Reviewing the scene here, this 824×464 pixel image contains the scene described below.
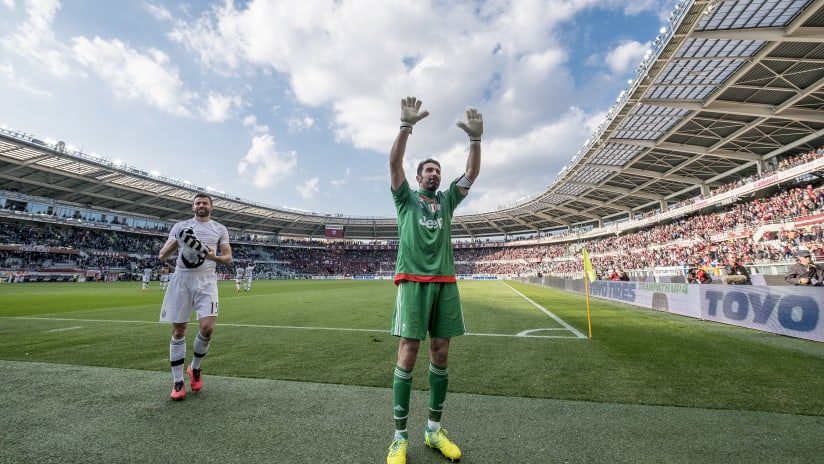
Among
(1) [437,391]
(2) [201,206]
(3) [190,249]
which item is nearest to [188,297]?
(3) [190,249]

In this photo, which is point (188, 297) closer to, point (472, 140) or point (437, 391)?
point (437, 391)

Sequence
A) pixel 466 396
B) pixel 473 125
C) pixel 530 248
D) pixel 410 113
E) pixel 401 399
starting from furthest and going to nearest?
pixel 530 248 → pixel 466 396 → pixel 473 125 → pixel 410 113 → pixel 401 399

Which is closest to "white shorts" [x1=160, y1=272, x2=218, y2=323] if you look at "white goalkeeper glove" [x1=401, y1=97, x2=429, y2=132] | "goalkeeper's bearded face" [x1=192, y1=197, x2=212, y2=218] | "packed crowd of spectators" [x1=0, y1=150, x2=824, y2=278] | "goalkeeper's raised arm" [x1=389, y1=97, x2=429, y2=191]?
"goalkeeper's bearded face" [x1=192, y1=197, x2=212, y2=218]

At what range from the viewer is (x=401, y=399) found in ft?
8.82

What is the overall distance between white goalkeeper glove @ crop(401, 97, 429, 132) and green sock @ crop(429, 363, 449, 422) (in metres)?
1.95

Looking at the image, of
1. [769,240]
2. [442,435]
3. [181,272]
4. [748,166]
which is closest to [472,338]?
[442,435]

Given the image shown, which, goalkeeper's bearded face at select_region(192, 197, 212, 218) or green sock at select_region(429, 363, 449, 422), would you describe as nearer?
green sock at select_region(429, 363, 449, 422)

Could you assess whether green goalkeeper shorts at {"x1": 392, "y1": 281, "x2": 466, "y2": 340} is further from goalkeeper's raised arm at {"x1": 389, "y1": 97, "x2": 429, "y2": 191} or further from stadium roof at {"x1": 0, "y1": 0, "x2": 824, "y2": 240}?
stadium roof at {"x1": 0, "y1": 0, "x2": 824, "y2": 240}

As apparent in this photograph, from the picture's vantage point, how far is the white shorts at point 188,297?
13.4ft

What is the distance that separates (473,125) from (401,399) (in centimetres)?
237

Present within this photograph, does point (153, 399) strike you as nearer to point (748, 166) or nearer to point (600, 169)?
point (600, 169)

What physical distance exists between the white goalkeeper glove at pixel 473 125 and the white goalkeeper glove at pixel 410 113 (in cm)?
44

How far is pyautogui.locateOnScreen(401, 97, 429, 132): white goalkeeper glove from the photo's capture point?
9.64 feet

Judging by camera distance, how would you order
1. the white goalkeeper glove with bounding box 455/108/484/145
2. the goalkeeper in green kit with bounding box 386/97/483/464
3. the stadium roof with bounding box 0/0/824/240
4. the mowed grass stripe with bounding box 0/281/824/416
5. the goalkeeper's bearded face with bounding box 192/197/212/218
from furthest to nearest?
the stadium roof with bounding box 0/0/824/240 → the goalkeeper's bearded face with bounding box 192/197/212/218 → the mowed grass stripe with bounding box 0/281/824/416 → the white goalkeeper glove with bounding box 455/108/484/145 → the goalkeeper in green kit with bounding box 386/97/483/464
